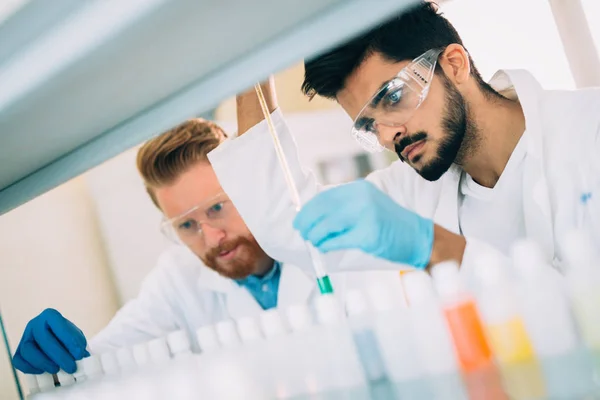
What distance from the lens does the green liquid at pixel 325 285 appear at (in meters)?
1.14

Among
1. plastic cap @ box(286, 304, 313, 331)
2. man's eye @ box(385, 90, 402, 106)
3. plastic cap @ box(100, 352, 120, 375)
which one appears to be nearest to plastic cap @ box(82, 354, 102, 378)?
plastic cap @ box(100, 352, 120, 375)

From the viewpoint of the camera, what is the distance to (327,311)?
101 centimetres

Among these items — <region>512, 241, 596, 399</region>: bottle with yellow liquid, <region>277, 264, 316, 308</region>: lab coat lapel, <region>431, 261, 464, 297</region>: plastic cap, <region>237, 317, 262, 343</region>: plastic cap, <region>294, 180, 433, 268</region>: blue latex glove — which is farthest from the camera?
<region>277, 264, 316, 308</region>: lab coat lapel

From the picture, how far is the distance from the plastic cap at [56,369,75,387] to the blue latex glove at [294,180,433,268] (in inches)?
31.5

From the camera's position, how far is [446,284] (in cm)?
90

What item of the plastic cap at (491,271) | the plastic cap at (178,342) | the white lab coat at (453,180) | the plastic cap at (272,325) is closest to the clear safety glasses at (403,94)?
the white lab coat at (453,180)

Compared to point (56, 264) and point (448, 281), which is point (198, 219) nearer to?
point (56, 264)

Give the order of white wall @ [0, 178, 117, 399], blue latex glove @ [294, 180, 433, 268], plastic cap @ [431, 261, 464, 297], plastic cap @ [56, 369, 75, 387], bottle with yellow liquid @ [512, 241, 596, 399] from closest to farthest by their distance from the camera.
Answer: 1. bottle with yellow liquid @ [512, 241, 596, 399]
2. plastic cap @ [431, 261, 464, 297]
3. blue latex glove @ [294, 180, 433, 268]
4. plastic cap @ [56, 369, 75, 387]
5. white wall @ [0, 178, 117, 399]

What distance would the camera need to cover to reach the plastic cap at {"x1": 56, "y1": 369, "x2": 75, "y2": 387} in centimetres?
137

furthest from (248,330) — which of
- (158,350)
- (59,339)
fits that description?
(59,339)

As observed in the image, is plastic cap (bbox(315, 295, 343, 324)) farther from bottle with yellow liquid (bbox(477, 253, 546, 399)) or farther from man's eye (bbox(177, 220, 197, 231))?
man's eye (bbox(177, 220, 197, 231))

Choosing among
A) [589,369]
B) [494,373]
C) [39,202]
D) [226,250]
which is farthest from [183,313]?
[589,369]

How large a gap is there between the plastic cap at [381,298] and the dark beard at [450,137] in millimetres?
273

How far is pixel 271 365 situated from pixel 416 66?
0.66 meters
